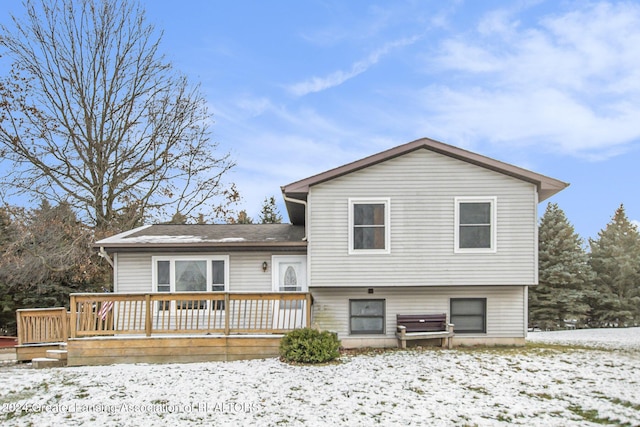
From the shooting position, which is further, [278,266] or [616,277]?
[616,277]

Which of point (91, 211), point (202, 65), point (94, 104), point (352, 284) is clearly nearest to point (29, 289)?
point (91, 211)

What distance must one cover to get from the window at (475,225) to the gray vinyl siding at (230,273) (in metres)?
4.85

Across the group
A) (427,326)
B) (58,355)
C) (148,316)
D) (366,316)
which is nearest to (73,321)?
(58,355)

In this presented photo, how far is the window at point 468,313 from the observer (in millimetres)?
12375

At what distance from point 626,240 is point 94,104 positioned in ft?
95.8

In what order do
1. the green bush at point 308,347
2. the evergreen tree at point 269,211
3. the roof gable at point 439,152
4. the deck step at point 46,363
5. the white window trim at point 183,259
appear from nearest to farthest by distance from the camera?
1. the green bush at point 308,347
2. the deck step at point 46,363
3. the roof gable at point 439,152
4. the white window trim at point 183,259
5. the evergreen tree at point 269,211

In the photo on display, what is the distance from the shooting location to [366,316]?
12336 millimetres

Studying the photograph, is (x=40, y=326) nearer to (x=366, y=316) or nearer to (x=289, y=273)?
(x=289, y=273)

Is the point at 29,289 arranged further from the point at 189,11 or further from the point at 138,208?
the point at 189,11

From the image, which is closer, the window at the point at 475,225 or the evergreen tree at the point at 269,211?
the window at the point at 475,225

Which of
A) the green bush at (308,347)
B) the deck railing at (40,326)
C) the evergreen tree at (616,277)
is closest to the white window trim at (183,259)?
the deck railing at (40,326)

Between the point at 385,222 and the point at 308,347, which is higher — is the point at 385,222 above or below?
above

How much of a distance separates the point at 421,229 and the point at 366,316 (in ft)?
8.61

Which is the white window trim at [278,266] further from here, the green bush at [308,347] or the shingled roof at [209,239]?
the green bush at [308,347]
